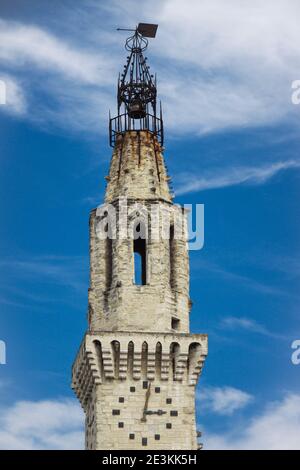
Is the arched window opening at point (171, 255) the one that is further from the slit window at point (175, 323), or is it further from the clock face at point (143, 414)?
the clock face at point (143, 414)

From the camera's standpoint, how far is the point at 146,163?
122500 millimetres

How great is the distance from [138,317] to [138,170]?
853 centimetres

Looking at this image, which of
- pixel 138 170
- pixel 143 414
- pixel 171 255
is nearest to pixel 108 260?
pixel 171 255

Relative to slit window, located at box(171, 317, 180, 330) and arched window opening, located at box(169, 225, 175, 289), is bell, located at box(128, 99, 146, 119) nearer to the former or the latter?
arched window opening, located at box(169, 225, 175, 289)

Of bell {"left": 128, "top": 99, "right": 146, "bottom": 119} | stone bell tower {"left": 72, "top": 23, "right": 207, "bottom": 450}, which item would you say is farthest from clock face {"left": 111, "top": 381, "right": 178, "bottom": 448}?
bell {"left": 128, "top": 99, "right": 146, "bottom": 119}

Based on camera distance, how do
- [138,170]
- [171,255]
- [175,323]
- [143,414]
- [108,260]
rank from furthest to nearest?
[138,170], [171,255], [108,260], [175,323], [143,414]

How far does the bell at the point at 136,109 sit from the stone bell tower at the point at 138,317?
0.39 meters

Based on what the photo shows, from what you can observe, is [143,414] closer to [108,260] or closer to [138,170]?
[108,260]

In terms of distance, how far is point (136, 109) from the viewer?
409 ft

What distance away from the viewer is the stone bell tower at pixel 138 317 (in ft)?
381

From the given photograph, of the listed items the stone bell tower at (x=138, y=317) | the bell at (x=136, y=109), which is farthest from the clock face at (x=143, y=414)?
the bell at (x=136, y=109)

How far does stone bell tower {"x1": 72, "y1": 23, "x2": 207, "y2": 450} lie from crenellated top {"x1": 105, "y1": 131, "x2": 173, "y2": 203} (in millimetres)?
Answer: 52
